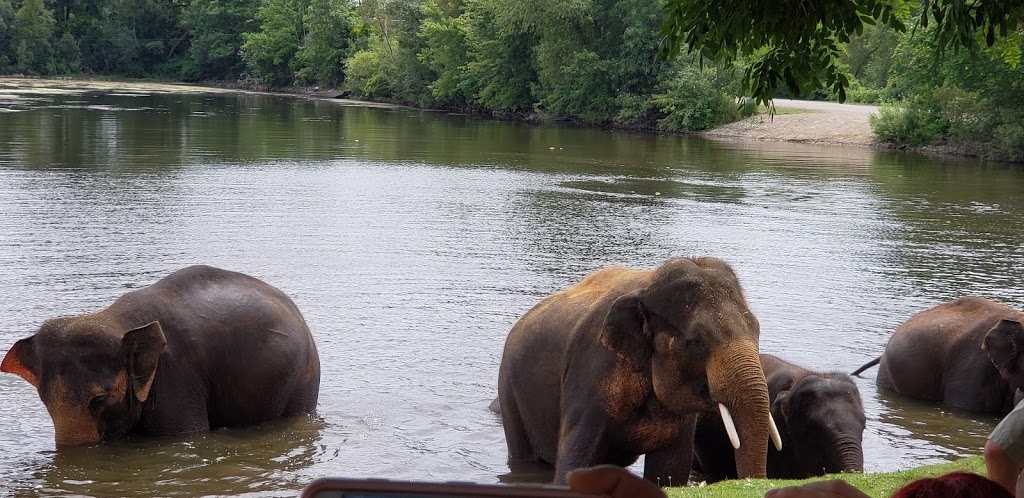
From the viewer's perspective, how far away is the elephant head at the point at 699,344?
25.4 feet

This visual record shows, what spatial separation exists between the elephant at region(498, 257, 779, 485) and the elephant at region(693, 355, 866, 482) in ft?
3.84

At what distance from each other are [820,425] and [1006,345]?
368 centimetres

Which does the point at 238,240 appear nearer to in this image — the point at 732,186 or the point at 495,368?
the point at 495,368

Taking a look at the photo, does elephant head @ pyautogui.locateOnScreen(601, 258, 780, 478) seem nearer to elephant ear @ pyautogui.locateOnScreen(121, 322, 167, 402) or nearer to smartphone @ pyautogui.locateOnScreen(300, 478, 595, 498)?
elephant ear @ pyautogui.locateOnScreen(121, 322, 167, 402)

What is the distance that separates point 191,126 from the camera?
180ft

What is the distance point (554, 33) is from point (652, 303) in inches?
2581

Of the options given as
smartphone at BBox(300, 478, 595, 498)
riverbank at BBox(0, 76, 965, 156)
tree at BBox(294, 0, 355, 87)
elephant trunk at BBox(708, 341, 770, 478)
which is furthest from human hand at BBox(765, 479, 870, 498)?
tree at BBox(294, 0, 355, 87)

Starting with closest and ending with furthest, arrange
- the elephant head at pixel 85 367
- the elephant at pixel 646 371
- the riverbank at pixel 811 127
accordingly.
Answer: the elephant at pixel 646 371 < the elephant head at pixel 85 367 < the riverbank at pixel 811 127

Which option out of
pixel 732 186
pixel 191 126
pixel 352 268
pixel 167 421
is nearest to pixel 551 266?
pixel 352 268

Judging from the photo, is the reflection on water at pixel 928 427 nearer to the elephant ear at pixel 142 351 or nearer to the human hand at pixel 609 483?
the elephant ear at pixel 142 351

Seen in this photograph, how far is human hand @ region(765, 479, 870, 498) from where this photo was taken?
2.27m

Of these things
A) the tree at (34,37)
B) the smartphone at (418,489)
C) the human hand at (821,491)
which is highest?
the tree at (34,37)

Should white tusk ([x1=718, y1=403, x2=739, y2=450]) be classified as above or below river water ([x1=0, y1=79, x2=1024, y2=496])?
above

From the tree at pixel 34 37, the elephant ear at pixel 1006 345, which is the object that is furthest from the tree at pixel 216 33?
the elephant ear at pixel 1006 345
